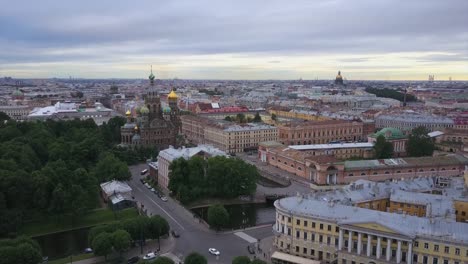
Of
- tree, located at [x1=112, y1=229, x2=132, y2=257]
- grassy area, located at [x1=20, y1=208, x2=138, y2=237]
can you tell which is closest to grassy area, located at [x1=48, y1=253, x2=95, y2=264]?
tree, located at [x1=112, y1=229, x2=132, y2=257]

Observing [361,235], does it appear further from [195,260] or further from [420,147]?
[420,147]

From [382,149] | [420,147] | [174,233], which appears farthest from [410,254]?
[420,147]

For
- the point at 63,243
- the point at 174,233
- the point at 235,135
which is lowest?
the point at 63,243

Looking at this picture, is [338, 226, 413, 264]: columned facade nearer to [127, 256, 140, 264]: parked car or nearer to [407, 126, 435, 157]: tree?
[127, 256, 140, 264]: parked car

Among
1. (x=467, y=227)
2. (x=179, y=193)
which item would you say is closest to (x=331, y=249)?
(x=467, y=227)

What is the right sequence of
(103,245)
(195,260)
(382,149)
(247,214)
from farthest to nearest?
(382,149) < (247,214) < (103,245) < (195,260)

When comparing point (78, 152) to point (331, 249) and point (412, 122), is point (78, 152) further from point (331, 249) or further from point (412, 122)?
point (412, 122)

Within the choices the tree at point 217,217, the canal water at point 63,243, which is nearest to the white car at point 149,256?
the canal water at point 63,243

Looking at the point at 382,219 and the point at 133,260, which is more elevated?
the point at 382,219
